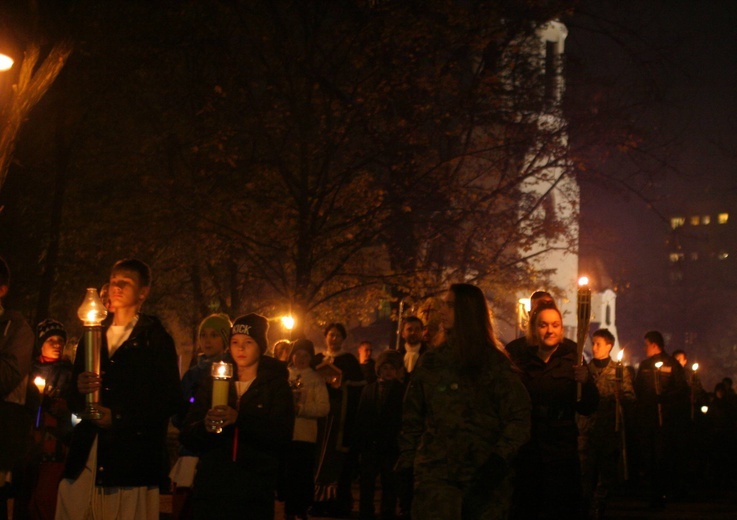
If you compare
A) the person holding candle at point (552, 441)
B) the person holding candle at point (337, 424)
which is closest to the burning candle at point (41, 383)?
the person holding candle at point (552, 441)

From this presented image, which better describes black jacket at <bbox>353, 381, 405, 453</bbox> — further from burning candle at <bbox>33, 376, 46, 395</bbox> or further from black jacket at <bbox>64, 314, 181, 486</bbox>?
black jacket at <bbox>64, 314, 181, 486</bbox>

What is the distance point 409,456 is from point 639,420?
1144cm

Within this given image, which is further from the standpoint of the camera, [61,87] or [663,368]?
[61,87]

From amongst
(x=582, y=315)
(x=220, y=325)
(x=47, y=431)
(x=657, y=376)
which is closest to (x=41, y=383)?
(x=47, y=431)

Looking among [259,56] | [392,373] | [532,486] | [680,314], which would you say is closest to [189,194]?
[259,56]

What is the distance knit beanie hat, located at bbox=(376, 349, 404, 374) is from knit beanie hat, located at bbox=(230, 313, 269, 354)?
5.16 meters

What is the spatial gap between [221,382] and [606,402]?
774cm

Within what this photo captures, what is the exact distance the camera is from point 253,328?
746cm

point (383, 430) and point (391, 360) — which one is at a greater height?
point (391, 360)

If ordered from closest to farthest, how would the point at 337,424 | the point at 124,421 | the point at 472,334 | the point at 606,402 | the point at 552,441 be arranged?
the point at 472,334, the point at 124,421, the point at 552,441, the point at 606,402, the point at 337,424

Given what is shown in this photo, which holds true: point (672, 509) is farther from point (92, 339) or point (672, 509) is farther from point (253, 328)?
point (92, 339)

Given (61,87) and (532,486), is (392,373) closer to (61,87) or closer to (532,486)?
(532,486)

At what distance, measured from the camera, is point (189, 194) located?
80.6 feet

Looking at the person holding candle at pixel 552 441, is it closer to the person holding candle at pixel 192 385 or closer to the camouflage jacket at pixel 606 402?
the person holding candle at pixel 192 385
